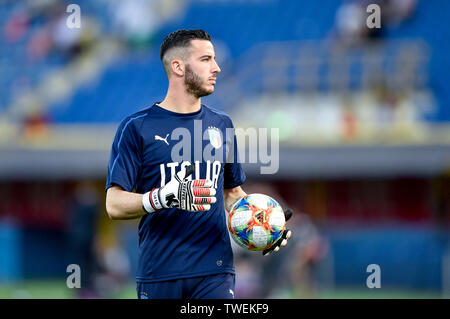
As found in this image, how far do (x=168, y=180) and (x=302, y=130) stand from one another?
487 inches

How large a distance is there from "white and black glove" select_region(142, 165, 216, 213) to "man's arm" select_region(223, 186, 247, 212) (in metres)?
0.91

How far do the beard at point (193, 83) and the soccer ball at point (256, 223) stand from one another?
87cm

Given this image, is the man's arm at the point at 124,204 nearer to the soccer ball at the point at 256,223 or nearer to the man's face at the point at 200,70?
the soccer ball at the point at 256,223

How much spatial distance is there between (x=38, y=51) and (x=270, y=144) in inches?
291

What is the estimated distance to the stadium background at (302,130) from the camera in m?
17.2

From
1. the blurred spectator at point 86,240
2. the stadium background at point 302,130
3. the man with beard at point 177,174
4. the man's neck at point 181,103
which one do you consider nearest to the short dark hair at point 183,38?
the man with beard at point 177,174

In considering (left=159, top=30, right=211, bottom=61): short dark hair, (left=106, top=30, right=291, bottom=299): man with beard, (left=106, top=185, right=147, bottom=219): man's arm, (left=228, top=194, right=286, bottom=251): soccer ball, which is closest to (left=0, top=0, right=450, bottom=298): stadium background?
(left=228, top=194, right=286, bottom=251): soccer ball

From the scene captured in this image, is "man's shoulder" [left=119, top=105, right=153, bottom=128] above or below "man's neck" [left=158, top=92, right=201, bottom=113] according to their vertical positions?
below

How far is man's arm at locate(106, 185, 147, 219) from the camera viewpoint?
544 centimetres

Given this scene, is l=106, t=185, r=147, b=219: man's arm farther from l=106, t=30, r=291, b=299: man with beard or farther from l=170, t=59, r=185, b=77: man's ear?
l=170, t=59, r=185, b=77: man's ear

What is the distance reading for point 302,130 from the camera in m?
17.9

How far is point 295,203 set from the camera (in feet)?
60.4
